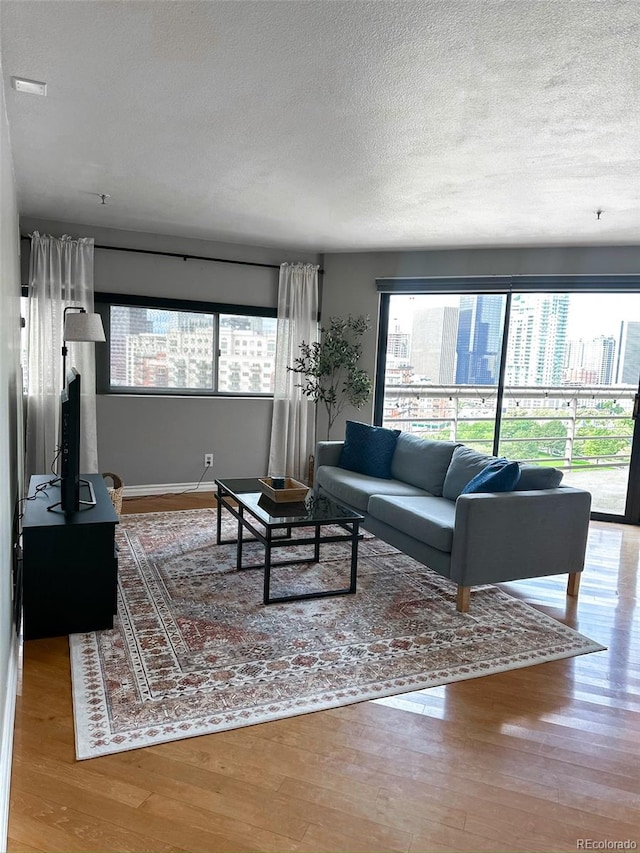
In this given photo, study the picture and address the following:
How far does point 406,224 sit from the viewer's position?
458 cm

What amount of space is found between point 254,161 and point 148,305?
2.47 metres

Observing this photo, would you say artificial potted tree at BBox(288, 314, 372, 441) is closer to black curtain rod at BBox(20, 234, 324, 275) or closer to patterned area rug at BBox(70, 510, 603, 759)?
black curtain rod at BBox(20, 234, 324, 275)

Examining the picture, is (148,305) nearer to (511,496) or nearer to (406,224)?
(406,224)

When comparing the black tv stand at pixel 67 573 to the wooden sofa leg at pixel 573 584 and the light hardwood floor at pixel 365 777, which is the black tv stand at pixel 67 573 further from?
the wooden sofa leg at pixel 573 584

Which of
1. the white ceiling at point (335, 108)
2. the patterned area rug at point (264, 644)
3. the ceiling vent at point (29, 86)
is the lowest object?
the patterned area rug at point (264, 644)

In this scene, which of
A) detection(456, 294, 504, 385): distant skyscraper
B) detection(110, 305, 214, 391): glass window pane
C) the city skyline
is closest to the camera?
the city skyline

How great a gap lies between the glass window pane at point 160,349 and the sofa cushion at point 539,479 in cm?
331

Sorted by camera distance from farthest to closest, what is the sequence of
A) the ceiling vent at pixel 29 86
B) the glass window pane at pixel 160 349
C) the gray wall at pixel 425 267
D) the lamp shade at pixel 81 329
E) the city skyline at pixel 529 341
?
the glass window pane at pixel 160 349
the city skyline at pixel 529 341
the gray wall at pixel 425 267
the lamp shade at pixel 81 329
the ceiling vent at pixel 29 86

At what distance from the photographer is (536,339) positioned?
17.8ft

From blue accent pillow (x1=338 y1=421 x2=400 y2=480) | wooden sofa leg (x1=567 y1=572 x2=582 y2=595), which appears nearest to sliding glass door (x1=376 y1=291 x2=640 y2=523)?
blue accent pillow (x1=338 y1=421 x2=400 y2=480)

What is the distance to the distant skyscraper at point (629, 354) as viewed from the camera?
5.16 metres

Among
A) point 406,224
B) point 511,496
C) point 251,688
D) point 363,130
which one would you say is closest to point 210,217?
point 406,224

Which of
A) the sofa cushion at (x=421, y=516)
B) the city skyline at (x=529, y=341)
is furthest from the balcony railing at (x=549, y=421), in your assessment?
the sofa cushion at (x=421, y=516)

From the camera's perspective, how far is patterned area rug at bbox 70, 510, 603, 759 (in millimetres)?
2217
